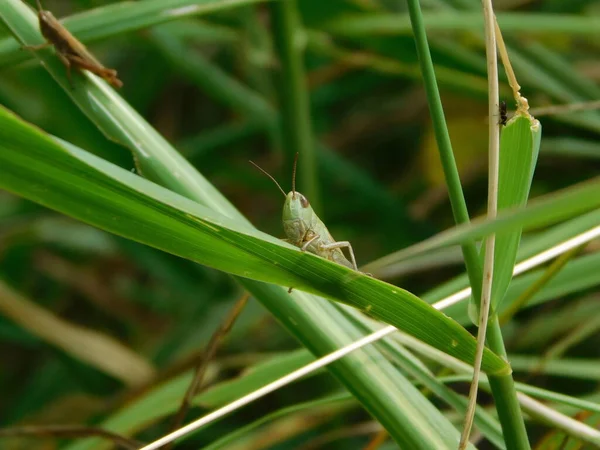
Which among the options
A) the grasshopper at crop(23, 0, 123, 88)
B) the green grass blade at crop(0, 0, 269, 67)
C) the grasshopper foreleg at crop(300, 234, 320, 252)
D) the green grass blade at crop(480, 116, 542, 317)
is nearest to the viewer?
the green grass blade at crop(480, 116, 542, 317)

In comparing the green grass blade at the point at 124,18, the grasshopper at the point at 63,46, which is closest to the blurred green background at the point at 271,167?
the green grass blade at the point at 124,18

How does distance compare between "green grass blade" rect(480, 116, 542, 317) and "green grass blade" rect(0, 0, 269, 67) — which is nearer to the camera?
"green grass blade" rect(480, 116, 542, 317)

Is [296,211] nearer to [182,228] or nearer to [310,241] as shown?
[310,241]

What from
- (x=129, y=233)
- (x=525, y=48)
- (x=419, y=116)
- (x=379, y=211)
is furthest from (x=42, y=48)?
(x=419, y=116)

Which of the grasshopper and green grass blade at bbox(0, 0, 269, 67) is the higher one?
green grass blade at bbox(0, 0, 269, 67)

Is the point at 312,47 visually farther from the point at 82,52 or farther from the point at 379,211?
the point at 82,52

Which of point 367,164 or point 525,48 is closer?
point 525,48

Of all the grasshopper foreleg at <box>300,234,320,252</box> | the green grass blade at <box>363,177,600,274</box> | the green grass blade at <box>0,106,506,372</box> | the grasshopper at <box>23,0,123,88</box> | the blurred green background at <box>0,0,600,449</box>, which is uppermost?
the blurred green background at <box>0,0,600,449</box>

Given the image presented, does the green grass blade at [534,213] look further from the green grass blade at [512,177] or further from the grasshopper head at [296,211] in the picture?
the grasshopper head at [296,211]

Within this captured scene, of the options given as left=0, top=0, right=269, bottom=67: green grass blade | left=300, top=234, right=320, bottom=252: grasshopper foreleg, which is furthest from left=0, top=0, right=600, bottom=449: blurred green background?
left=0, top=0, right=269, bottom=67: green grass blade

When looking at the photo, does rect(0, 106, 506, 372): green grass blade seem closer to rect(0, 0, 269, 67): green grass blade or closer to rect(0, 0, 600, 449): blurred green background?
A: rect(0, 0, 269, 67): green grass blade
